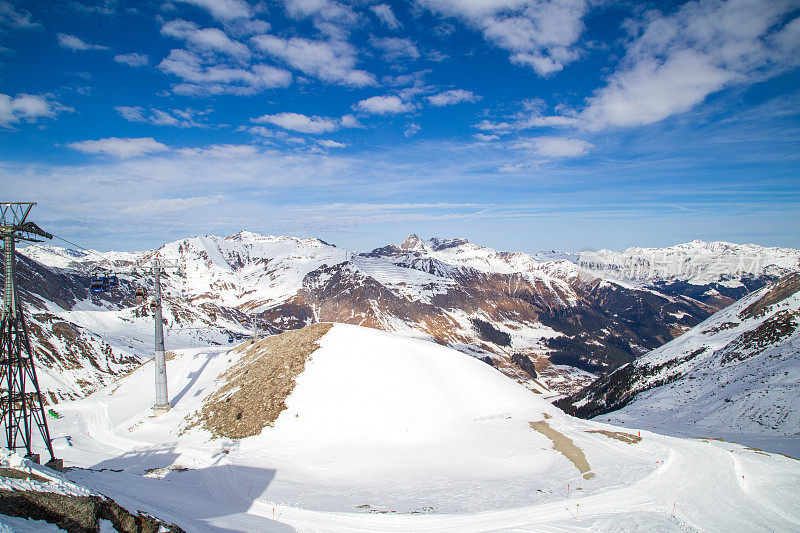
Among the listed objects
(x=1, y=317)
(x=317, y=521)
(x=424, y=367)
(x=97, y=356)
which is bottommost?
(x=97, y=356)

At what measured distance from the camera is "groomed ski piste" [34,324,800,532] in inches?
719

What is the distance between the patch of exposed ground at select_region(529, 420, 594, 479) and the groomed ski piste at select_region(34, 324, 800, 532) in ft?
0.51

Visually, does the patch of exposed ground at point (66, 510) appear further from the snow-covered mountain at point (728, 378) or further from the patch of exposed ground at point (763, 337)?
the patch of exposed ground at point (763, 337)

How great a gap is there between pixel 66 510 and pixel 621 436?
1428 inches

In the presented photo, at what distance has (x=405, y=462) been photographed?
2719cm

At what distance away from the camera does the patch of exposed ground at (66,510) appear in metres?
9.05

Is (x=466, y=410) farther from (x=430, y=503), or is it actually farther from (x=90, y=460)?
(x=90, y=460)

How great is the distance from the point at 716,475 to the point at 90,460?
43129 mm

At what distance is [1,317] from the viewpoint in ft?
74.7

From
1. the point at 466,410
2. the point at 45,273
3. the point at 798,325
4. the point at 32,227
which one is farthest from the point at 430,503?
the point at 45,273

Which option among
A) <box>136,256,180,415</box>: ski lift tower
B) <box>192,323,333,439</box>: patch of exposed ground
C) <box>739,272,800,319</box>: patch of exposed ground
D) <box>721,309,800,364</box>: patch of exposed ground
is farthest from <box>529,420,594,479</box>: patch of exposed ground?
<box>739,272,800,319</box>: patch of exposed ground

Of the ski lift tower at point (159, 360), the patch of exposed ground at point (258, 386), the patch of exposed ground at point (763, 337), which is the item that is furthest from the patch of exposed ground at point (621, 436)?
the patch of exposed ground at point (763, 337)

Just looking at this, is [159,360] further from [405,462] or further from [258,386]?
[405,462]

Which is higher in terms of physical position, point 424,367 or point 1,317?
point 1,317
